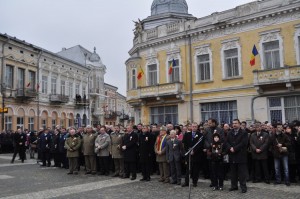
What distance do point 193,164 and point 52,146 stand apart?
27.5 feet

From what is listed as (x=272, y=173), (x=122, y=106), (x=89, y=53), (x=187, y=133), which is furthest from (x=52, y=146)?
(x=122, y=106)

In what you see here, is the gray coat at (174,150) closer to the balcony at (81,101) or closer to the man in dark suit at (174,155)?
the man in dark suit at (174,155)

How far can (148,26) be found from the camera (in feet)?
101

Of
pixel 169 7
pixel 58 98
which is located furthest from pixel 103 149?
pixel 58 98

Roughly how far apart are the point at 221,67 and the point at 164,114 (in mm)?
6187

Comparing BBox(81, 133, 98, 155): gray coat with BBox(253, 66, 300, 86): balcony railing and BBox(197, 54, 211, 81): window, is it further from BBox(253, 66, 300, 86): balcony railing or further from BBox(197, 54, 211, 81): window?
BBox(197, 54, 211, 81): window

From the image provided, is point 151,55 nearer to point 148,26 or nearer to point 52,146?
point 148,26

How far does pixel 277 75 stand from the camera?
20359 mm

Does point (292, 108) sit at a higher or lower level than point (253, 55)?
lower

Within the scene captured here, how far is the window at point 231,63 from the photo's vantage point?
2323 centimetres

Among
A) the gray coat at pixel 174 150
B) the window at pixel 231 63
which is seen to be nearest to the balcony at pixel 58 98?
the window at pixel 231 63

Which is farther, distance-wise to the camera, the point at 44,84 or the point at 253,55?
the point at 44,84

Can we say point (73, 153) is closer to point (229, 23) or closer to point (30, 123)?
point (229, 23)

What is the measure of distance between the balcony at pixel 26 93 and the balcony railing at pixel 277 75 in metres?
22.9
